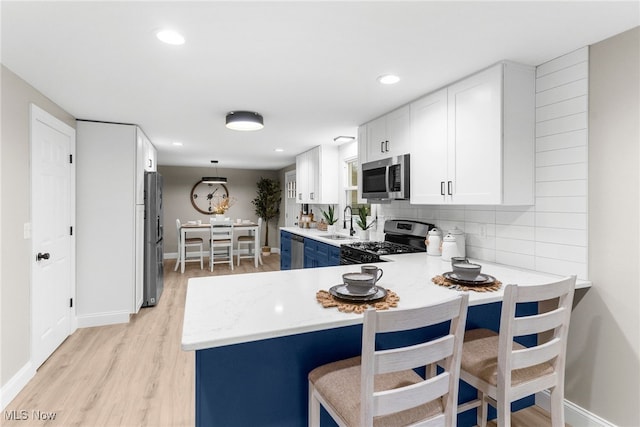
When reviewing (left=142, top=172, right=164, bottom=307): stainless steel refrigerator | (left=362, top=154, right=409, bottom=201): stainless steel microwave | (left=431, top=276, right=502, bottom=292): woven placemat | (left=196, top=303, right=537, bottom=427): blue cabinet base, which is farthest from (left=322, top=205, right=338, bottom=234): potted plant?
(left=196, top=303, right=537, bottom=427): blue cabinet base

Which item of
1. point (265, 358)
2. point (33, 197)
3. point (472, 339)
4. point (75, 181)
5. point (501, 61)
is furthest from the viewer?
point (75, 181)

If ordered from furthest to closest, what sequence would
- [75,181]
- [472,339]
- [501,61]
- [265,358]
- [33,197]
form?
[75,181] < [33,197] < [501,61] < [472,339] < [265,358]

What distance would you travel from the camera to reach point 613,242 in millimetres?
1833

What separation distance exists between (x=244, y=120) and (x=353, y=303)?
2.31m

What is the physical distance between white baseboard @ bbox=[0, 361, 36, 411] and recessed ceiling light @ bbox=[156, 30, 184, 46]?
2445 millimetres

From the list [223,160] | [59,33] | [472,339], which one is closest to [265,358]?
[472,339]

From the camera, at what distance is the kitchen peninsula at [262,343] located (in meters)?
1.25

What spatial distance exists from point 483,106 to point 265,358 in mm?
2073

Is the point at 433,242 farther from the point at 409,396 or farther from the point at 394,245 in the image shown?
the point at 409,396

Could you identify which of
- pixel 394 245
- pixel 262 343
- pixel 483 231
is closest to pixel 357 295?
pixel 262 343

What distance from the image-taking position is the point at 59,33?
1749 mm

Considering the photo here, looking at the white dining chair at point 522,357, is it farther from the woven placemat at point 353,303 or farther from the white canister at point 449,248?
the white canister at point 449,248

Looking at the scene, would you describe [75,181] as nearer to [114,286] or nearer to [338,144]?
[114,286]

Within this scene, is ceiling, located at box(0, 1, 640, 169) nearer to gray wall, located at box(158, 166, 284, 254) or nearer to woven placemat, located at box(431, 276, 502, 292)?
woven placemat, located at box(431, 276, 502, 292)
